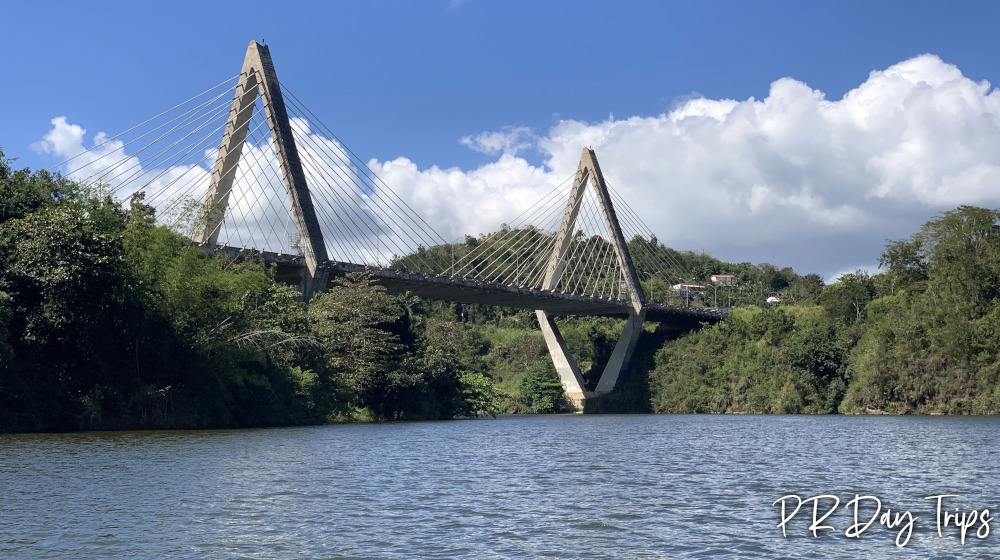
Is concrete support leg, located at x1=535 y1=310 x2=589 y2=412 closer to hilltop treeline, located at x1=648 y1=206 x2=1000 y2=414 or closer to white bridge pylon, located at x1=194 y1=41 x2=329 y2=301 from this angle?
hilltop treeline, located at x1=648 y1=206 x2=1000 y2=414

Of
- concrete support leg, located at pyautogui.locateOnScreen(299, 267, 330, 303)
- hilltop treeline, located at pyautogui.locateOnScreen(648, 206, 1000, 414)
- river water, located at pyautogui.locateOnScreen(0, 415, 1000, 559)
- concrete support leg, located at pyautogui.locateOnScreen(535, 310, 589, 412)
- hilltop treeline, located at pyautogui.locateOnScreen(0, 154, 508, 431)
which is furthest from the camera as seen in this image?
concrete support leg, located at pyautogui.locateOnScreen(535, 310, 589, 412)

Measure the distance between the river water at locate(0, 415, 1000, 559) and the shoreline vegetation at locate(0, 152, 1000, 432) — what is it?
13.7ft

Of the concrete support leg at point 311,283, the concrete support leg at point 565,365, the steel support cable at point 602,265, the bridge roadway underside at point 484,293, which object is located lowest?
the concrete support leg at point 565,365

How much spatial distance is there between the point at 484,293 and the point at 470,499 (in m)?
47.0

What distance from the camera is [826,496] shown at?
15398 mm

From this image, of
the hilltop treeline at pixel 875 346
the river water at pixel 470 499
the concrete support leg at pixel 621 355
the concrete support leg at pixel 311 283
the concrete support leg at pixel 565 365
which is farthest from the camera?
the concrete support leg at pixel 621 355

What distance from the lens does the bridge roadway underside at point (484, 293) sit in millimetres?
47438

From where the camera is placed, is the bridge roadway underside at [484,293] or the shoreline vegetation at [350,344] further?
the bridge roadway underside at [484,293]

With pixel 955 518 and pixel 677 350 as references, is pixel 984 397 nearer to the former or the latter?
pixel 677 350

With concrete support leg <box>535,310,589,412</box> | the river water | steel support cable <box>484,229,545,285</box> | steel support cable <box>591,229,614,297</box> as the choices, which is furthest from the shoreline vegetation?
steel support cable <box>484,229,545,285</box>

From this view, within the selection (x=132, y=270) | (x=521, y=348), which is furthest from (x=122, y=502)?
(x=521, y=348)

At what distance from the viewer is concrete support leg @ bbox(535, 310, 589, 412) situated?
76.4m

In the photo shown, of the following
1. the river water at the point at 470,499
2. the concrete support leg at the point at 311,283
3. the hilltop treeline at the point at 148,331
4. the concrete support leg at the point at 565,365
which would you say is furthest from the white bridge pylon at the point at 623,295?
the river water at the point at 470,499

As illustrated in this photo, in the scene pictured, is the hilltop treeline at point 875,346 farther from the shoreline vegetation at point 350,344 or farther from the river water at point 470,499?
the river water at point 470,499
